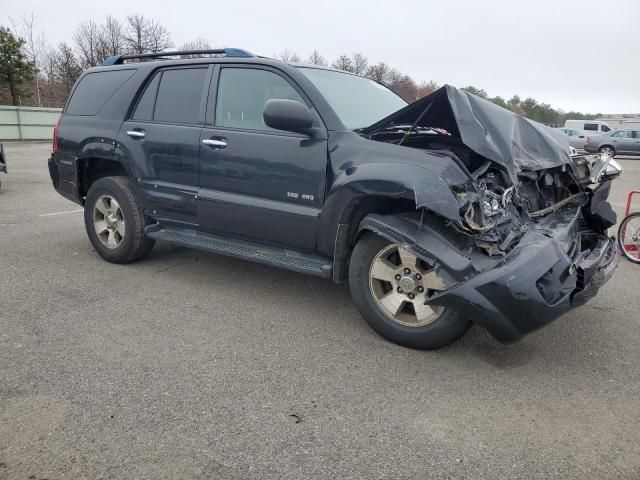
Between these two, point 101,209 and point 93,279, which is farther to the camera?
point 101,209

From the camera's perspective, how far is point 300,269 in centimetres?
385

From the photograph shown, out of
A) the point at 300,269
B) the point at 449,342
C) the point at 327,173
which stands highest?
the point at 327,173

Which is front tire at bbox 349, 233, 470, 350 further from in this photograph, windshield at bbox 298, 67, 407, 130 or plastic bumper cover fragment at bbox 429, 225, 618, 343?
windshield at bbox 298, 67, 407, 130

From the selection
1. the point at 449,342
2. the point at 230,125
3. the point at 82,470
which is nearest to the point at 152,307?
the point at 230,125

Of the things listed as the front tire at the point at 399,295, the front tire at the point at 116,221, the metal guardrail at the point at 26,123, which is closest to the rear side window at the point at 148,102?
the front tire at the point at 116,221

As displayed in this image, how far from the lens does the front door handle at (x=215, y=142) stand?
424cm

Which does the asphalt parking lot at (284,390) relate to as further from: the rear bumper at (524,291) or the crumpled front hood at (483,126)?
the crumpled front hood at (483,126)

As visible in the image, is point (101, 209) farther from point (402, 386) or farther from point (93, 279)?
point (402, 386)

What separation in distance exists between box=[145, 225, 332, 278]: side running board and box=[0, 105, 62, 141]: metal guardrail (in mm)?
26200

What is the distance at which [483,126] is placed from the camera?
348 centimetres

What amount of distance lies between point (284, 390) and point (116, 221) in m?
3.03

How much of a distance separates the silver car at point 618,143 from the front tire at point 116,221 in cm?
2682

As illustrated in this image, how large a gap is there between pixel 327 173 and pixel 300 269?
73 centimetres

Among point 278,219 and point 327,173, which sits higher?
point 327,173
